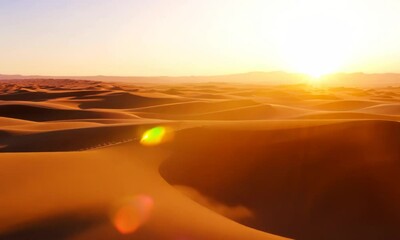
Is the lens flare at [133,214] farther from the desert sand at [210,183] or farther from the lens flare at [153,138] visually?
the lens flare at [153,138]

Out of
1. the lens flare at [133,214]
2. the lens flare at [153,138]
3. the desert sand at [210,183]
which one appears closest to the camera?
the lens flare at [133,214]

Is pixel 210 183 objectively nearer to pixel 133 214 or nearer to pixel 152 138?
pixel 133 214

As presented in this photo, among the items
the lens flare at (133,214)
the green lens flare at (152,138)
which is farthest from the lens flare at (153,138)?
the lens flare at (133,214)

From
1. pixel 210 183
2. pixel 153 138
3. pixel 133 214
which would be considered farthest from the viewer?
pixel 153 138

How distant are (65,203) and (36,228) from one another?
1.67ft

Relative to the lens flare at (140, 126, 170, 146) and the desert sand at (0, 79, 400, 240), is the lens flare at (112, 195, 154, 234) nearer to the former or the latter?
the desert sand at (0, 79, 400, 240)

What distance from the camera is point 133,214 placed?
3.25 m

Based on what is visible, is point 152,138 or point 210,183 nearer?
point 210,183

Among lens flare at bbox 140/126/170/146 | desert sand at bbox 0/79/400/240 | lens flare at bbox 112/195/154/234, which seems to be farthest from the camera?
lens flare at bbox 140/126/170/146

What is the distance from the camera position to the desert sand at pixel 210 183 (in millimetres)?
3098

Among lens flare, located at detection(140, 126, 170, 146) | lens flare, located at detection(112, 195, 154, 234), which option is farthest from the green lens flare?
lens flare, located at detection(112, 195, 154, 234)

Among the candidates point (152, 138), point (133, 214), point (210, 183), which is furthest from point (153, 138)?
point (133, 214)

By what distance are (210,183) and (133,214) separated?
5.48 feet

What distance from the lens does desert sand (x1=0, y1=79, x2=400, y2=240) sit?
10.2 feet
